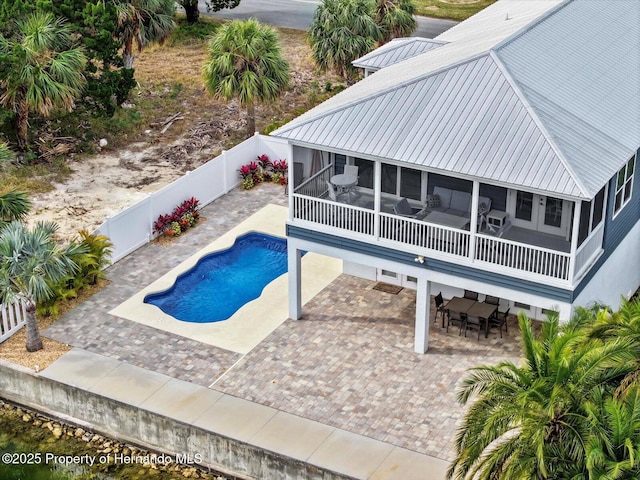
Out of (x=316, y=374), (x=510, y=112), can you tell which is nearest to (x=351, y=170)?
(x=510, y=112)

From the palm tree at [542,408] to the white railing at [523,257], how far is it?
4.83 meters

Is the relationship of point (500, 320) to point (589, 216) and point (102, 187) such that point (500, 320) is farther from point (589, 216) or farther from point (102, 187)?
point (102, 187)

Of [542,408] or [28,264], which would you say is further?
[28,264]

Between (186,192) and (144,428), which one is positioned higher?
(186,192)

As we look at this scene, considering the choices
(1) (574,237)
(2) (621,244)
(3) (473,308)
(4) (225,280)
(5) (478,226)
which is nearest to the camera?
(1) (574,237)

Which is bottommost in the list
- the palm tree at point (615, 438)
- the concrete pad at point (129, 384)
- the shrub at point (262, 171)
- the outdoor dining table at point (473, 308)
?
the concrete pad at point (129, 384)

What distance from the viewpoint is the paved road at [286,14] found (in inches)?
1901

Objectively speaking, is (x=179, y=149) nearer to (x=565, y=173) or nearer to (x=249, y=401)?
(x=249, y=401)

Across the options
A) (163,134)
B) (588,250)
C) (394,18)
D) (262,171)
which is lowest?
(262,171)

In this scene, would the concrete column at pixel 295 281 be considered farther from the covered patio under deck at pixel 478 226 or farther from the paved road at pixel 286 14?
the paved road at pixel 286 14

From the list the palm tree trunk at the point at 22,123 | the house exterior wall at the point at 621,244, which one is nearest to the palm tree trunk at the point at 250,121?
the palm tree trunk at the point at 22,123

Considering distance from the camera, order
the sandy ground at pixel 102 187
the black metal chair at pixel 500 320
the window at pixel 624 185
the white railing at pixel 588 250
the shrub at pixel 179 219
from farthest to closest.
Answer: the sandy ground at pixel 102 187 < the shrub at pixel 179 219 < the black metal chair at pixel 500 320 < the window at pixel 624 185 < the white railing at pixel 588 250

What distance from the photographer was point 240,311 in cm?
2622

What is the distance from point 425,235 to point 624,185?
4824 millimetres
